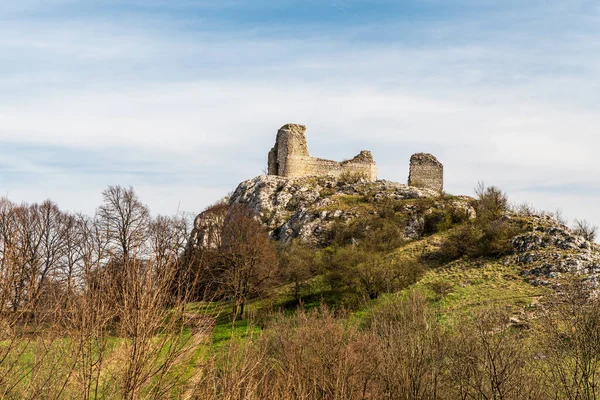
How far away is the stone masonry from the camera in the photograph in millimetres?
54594

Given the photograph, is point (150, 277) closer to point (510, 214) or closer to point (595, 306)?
point (595, 306)

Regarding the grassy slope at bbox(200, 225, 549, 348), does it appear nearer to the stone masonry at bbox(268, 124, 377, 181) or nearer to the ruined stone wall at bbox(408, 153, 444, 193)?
the ruined stone wall at bbox(408, 153, 444, 193)

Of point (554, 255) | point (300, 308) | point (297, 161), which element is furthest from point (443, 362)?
point (297, 161)

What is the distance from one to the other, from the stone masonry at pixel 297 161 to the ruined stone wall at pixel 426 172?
4453mm

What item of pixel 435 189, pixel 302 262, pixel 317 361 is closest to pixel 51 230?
pixel 302 262

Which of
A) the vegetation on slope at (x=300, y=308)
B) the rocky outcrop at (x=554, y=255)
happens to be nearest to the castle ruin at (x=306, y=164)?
the vegetation on slope at (x=300, y=308)

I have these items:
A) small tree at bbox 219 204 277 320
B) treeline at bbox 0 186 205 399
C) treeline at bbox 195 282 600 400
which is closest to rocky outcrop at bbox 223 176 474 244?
small tree at bbox 219 204 277 320

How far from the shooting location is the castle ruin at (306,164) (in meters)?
54.7

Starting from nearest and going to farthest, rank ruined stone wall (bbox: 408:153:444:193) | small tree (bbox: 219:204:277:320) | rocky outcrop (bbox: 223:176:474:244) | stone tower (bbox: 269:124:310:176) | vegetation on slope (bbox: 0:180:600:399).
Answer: vegetation on slope (bbox: 0:180:600:399), small tree (bbox: 219:204:277:320), rocky outcrop (bbox: 223:176:474:244), stone tower (bbox: 269:124:310:176), ruined stone wall (bbox: 408:153:444:193)

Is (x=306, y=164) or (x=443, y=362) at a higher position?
(x=306, y=164)

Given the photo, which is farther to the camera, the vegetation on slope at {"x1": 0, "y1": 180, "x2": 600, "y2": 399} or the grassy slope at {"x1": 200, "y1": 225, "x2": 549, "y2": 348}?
the grassy slope at {"x1": 200, "y1": 225, "x2": 549, "y2": 348}

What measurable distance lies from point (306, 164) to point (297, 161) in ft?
3.40

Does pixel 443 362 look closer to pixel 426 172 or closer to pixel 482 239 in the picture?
pixel 482 239

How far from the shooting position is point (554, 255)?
3278 cm
